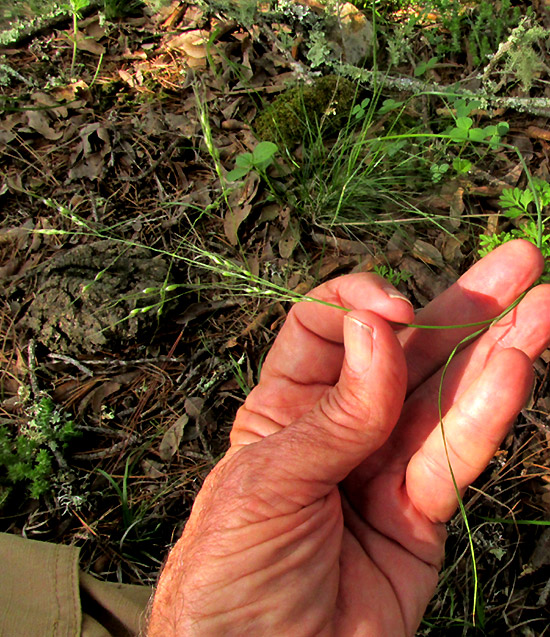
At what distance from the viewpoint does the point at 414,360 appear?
173 centimetres

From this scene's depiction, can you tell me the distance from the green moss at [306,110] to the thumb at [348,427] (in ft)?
5.22

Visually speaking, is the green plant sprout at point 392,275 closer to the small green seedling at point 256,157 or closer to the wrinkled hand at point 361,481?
the wrinkled hand at point 361,481

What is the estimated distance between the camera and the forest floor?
191 centimetres

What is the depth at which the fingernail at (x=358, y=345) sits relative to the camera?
130 cm

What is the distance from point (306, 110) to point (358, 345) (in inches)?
68.8

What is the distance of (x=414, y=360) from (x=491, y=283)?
393 mm

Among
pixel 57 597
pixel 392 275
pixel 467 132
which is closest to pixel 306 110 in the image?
pixel 467 132

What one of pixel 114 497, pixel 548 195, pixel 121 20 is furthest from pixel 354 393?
pixel 121 20

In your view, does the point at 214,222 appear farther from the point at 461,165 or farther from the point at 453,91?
the point at 453,91

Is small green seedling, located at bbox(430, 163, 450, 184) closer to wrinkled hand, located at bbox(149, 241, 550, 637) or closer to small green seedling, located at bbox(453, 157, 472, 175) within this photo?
small green seedling, located at bbox(453, 157, 472, 175)

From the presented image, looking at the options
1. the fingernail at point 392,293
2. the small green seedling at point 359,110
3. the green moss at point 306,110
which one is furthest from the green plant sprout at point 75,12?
the fingernail at point 392,293

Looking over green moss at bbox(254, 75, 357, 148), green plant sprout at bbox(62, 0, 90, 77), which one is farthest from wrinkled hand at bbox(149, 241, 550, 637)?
green plant sprout at bbox(62, 0, 90, 77)

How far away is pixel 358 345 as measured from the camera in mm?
1313

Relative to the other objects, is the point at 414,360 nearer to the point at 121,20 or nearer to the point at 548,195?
the point at 548,195
